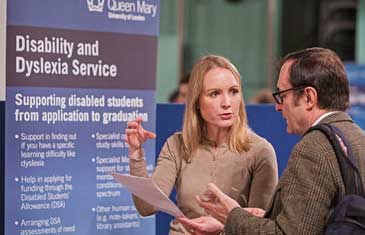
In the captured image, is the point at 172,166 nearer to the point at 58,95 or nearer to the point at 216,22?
the point at 58,95

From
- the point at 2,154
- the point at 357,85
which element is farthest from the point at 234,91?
the point at 357,85

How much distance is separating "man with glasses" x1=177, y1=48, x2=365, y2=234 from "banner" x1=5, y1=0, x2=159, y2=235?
0.88 metres

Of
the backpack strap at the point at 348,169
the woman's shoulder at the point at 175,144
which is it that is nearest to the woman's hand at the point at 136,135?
the woman's shoulder at the point at 175,144

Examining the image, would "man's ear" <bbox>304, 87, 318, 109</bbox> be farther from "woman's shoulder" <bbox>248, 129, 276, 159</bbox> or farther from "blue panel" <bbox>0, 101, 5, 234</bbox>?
"blue panel" <bbox>0, 101, 5, 234</bbox>

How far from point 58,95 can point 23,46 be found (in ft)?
0.83

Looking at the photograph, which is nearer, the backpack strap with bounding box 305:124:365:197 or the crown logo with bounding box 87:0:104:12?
the backpack strap with bounding box 305:124:365:197

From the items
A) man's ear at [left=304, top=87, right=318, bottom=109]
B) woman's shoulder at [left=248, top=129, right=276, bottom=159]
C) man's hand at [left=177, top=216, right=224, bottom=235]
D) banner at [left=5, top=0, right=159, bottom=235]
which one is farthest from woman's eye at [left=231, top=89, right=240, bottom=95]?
man's ear at [left=304, top=87, right=318, bottom=109]

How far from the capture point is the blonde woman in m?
3.19

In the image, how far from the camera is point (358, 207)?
7.64 feet

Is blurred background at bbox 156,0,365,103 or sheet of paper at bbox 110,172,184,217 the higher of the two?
blurred background at bbox 156,0,365,103

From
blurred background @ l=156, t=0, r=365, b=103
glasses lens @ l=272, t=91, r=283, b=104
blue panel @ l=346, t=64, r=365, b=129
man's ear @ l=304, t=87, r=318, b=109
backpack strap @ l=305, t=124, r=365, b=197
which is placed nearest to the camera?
backpack strap @ l=305, t=124, r=365, b=197

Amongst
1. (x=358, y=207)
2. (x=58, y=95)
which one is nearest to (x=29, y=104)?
(x=58, y=95)

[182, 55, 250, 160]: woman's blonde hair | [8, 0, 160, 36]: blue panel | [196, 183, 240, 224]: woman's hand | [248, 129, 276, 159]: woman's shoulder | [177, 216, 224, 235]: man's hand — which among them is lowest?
[177, 216, 224, 235]: man's hand

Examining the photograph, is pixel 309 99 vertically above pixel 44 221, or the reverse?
pixel 309 99
